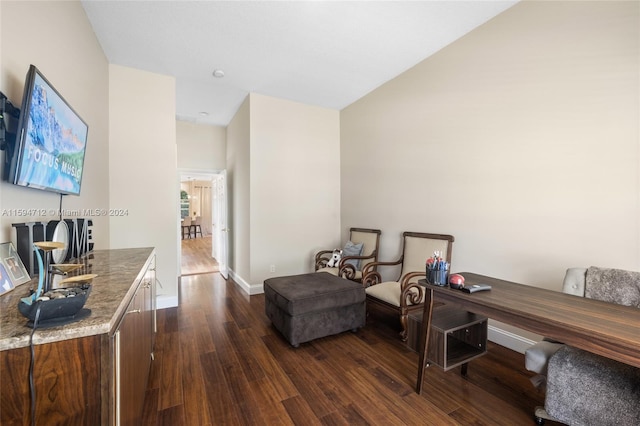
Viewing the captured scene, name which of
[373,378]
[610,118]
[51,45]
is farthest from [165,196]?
[610,118]

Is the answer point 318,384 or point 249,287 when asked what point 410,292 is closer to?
point 318,384

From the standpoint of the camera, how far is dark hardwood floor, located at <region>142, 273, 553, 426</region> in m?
1.70

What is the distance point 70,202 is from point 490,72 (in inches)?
152

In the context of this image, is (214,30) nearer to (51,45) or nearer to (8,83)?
(51,45)

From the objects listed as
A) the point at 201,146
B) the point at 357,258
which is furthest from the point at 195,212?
the point at 357,258

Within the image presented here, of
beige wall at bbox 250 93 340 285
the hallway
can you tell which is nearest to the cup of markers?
beige wall at bbox 250 93 340 285

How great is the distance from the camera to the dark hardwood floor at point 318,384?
1.70 m

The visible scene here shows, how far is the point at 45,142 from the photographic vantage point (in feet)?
4.69

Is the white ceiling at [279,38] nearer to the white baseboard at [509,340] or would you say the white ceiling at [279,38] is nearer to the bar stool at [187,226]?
the white baseboard at [509,340]

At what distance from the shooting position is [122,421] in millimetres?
1000

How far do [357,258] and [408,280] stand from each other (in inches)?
42.8

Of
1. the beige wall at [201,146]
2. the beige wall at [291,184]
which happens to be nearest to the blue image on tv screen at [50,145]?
the beige wall at [291,184]

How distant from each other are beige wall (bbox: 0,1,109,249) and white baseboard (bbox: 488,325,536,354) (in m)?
3.66

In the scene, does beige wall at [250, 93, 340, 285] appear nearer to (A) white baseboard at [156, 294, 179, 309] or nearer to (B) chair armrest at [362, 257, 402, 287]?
(A) white baseboard at [156, 294, 179, 309]
